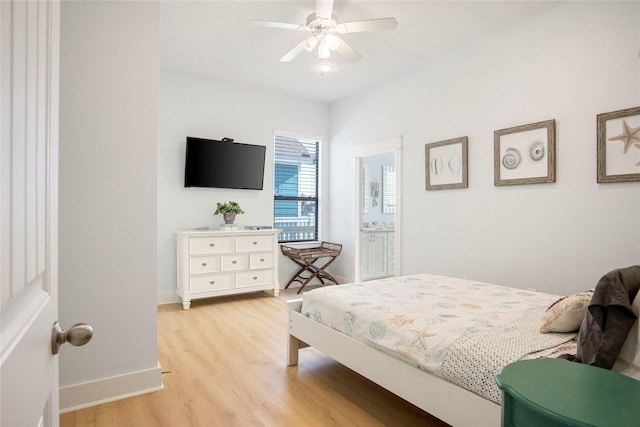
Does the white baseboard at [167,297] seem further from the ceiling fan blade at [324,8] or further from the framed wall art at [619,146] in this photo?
the framed wall art at [619,146]

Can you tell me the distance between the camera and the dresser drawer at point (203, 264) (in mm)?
4127

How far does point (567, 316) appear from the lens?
5.37 feet

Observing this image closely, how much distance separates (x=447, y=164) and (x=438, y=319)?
2341mm

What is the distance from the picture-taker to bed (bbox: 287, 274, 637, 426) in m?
1.50

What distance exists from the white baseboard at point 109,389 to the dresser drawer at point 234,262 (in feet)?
6.77

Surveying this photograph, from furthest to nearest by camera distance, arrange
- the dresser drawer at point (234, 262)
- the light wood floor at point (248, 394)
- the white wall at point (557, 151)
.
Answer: the dresser drawer at point (234, 262)
the white wall at point (557, 151)
the light wood floor at point (248, 394)

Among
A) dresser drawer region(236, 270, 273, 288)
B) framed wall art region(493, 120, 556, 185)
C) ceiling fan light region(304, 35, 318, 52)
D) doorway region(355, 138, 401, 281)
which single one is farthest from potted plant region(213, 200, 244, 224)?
framed wall art region(493, 120, 556, 185)

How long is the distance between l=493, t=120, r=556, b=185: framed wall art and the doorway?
1547 mm

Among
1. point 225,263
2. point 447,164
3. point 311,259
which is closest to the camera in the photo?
point 447,164

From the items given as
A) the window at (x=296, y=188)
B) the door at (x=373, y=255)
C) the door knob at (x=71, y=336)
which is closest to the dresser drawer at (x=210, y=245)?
the window at (x=296, y=188)

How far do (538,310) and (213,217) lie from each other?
12.3 ft

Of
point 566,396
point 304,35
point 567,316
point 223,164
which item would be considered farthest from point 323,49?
point 566,396

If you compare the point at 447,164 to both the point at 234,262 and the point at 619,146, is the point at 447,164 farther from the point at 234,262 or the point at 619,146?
the point at 234,262

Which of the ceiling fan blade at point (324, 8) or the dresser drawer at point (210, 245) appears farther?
the dresser drawer at point (210, 245)
